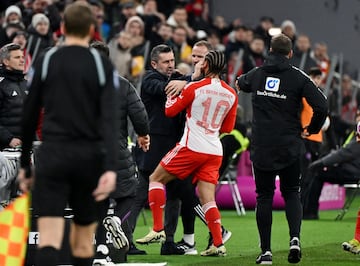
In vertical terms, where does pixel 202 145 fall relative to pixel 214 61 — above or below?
below

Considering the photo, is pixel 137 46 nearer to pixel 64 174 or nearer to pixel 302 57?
pixel 302 57

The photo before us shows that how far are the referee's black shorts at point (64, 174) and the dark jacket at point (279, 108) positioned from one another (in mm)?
3818

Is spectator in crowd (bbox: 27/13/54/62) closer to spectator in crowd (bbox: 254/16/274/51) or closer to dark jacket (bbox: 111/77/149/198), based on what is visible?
spectator in crowd (bbox: 254/16/274/51)

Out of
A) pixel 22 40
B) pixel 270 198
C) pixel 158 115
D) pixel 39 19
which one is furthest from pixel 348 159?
pixel 39 19

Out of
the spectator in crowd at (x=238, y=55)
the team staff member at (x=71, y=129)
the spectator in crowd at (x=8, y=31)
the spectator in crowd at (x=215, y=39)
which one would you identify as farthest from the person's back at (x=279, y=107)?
the spectator in crowd at (x=215, y=39)

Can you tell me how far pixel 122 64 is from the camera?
19.6 meters

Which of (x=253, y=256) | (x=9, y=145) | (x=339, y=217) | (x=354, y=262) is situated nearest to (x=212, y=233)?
(x=253, y=256)

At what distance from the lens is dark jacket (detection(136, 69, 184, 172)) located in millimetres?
12680

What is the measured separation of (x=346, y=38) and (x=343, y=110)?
316 centimetres

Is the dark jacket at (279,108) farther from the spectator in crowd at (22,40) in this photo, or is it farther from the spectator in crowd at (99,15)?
the spectator in crowd at (99,15)

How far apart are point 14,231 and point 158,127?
4497 mm

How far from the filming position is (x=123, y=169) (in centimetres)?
1108

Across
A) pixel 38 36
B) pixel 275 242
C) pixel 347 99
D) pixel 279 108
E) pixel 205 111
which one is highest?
pixel 38 36

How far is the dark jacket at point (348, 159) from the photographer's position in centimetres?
1672
